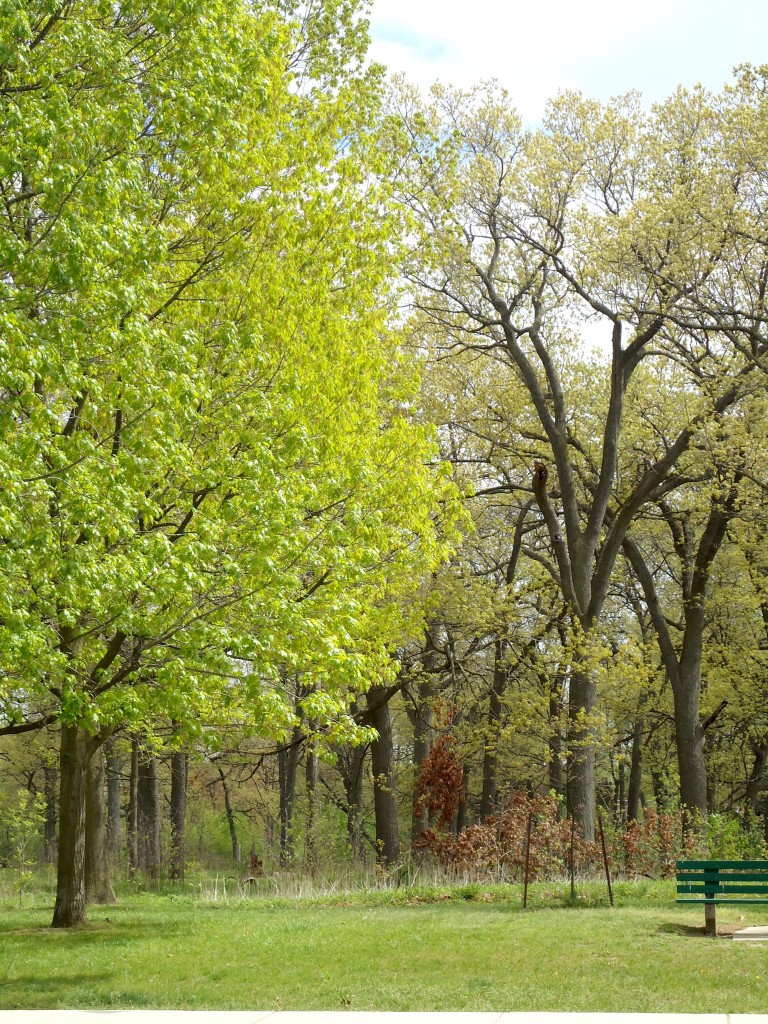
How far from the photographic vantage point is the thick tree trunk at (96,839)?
1703 cm

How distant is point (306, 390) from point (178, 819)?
19.4 metres

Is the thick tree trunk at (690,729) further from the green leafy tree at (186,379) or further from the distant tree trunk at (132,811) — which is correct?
the green leafy tree at (186,379)

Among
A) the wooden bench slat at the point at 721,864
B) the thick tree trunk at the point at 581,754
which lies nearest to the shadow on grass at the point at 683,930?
the wooden bench slat at the point at 721,864

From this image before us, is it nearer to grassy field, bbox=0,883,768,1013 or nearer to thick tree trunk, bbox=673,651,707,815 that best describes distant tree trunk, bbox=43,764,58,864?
thick tree trunk, bbox=673,651,707,815

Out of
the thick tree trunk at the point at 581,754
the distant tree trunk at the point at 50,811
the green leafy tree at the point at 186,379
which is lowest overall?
the distant tree trunk at the point at 50,811

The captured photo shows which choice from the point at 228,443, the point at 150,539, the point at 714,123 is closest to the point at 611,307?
the point at 714,123

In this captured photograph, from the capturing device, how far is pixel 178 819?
27844 millimetres

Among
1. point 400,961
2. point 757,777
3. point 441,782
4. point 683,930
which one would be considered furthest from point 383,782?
point 757,777

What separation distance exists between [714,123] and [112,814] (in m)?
29.3

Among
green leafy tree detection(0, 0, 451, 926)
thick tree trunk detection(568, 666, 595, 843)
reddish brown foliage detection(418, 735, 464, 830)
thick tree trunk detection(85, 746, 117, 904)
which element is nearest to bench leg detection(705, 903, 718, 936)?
green leafy tree detection(0, 0, 451, 926)

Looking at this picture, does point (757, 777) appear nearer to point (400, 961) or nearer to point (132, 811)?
point (132, 811)

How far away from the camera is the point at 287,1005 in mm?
8719

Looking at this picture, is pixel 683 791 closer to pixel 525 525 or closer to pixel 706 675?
pixel 706 675

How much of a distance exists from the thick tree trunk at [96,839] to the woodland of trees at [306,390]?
0.08m
